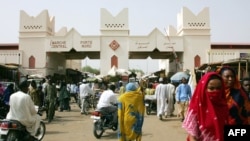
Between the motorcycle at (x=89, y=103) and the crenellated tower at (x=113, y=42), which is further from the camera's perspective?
the crenellated tower at (x=113, y=42)

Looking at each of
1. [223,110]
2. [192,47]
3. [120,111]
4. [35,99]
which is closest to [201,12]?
[192,47]

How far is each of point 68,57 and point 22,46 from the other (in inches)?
263

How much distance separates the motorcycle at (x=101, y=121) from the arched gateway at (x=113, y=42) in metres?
21.1

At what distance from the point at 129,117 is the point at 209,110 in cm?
312

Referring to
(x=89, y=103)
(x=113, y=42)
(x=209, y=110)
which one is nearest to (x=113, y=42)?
(x=113, y=42)

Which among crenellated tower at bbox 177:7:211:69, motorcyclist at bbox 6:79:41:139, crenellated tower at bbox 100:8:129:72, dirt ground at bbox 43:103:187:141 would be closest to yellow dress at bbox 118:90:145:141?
motorcyclist at bbox 6:79:41:139

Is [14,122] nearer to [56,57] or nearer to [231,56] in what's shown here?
[231,56]

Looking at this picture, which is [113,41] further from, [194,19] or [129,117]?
[129,117]

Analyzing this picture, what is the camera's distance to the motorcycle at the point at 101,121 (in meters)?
8.59

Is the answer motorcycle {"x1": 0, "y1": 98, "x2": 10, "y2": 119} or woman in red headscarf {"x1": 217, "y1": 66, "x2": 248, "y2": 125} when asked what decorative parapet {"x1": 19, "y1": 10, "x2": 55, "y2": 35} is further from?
woman in red headscarf {"x1": 217, "y1": 66, "x2": 248, "y2": 125}

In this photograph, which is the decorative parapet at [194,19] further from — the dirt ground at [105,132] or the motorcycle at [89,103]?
the dirt ground at [105,132]

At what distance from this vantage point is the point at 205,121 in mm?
3100

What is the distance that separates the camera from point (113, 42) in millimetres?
30250

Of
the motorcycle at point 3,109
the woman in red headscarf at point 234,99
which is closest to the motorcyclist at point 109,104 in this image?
the motorcycle at point 3,109
